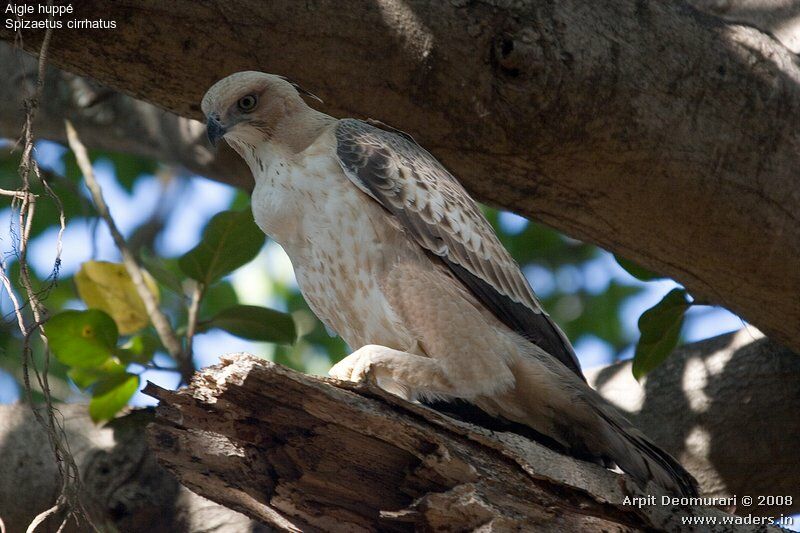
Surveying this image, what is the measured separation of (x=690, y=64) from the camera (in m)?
4.38

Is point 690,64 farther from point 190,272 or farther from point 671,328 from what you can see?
point 190,272

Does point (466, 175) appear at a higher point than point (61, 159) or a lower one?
lower

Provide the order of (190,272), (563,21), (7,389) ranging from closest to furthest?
(563,21), (190,272), (7,389)

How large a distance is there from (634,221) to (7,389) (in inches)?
232

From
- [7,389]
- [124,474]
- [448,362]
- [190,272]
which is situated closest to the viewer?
[448,362]

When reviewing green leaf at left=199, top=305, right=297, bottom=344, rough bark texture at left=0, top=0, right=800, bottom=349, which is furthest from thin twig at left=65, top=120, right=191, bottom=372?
rough bark texture at left=0, top=0, right=800, bottom=349

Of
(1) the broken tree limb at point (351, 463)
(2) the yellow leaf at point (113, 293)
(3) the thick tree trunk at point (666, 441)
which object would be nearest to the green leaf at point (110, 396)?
(3) the thick tree trunk at point (666, 441)

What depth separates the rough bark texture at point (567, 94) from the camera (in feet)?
13.2

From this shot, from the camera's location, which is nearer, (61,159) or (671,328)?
(671,328)

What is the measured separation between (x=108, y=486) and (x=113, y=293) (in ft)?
4.08

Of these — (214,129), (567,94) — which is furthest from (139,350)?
(567,94)

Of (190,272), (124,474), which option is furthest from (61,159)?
(124,474)

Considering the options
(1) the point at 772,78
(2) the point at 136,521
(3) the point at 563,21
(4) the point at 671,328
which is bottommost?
(2) the point at 136,521

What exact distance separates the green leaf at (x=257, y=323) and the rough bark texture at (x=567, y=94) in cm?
134
